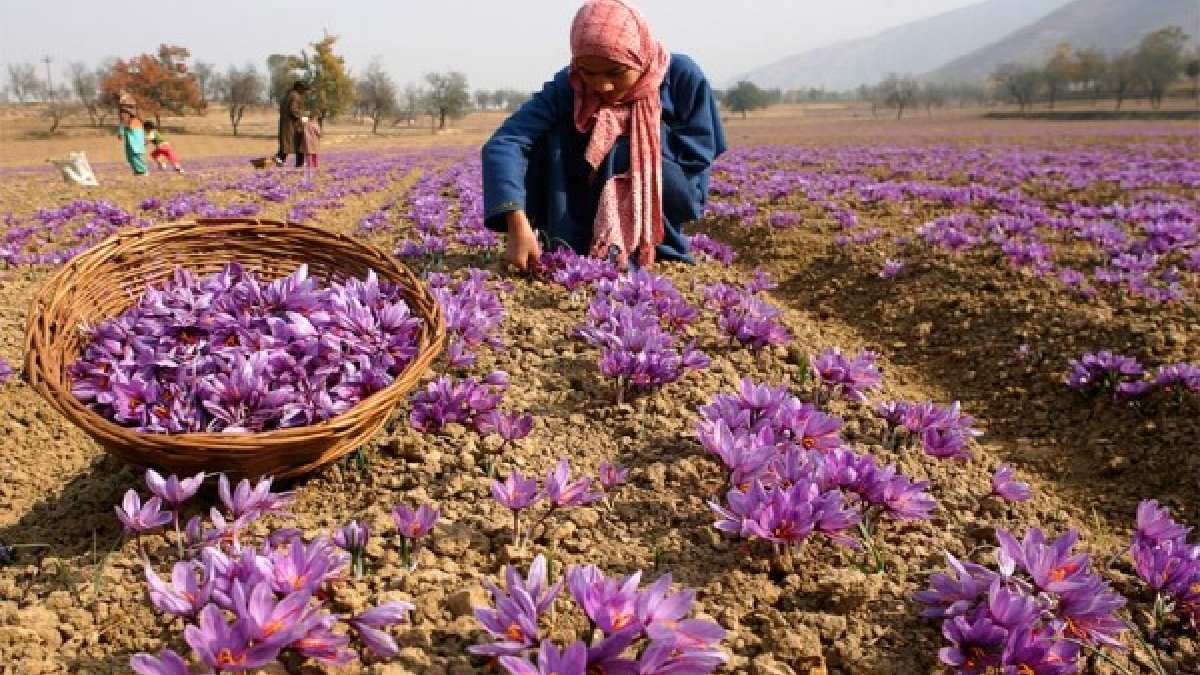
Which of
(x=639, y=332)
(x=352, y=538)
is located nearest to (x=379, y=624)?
(x=352, y=538)

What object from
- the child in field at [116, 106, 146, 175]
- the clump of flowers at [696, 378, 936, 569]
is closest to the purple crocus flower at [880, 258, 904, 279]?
the clump of flowers at [696, 378, 936, 569]

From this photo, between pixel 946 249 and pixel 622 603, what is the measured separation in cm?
674

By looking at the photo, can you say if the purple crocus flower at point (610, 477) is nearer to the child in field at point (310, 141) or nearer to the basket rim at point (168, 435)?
the basket rim at point (168, 435)

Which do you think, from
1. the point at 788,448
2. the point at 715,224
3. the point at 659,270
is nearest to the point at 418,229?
the point at 659,270

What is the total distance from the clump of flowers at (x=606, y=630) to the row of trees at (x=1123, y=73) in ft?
340

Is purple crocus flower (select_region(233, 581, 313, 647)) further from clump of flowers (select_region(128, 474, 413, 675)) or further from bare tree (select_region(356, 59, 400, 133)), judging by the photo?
bare tree (select_region(356, 59, 400, 133))

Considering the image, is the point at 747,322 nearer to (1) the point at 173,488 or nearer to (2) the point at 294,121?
(1) the point at 173,488

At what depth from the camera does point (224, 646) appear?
141 cm

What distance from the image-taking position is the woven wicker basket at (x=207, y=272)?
6.19 feet

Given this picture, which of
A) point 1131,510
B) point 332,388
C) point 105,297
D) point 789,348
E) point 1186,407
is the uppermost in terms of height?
point 105,297

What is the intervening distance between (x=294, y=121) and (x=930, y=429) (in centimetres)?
2017

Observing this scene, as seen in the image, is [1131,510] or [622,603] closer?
[622,603]

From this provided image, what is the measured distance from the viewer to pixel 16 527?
241 cm

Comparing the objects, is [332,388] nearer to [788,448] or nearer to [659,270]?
[788,448]
